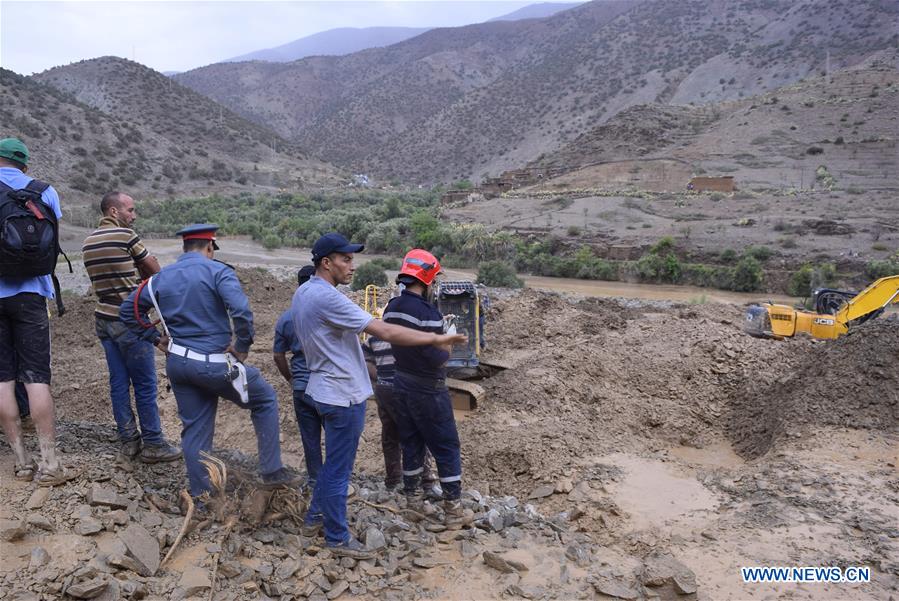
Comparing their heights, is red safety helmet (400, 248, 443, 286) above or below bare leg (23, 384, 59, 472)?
above

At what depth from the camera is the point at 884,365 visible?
7.39 meters

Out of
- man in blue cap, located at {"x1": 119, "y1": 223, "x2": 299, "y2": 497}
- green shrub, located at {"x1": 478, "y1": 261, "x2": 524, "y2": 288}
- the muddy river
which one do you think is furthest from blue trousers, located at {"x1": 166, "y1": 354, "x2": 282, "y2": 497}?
the muddy river

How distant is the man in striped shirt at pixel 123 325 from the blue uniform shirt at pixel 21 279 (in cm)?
36

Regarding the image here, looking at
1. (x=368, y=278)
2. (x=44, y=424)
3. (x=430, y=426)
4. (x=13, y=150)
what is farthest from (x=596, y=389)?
(x=368, y=278)

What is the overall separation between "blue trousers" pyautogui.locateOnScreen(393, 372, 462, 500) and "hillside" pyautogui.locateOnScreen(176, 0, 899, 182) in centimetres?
6454

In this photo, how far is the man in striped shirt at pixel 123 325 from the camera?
4.63 m

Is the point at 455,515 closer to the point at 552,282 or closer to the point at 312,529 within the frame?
the point at 312,529

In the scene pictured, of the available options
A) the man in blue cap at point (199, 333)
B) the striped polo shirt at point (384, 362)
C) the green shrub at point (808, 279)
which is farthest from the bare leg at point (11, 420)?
the green shrub at point (808, 279)

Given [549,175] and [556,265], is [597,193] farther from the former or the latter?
[556,265]

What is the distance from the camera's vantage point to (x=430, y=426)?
14.9 ft

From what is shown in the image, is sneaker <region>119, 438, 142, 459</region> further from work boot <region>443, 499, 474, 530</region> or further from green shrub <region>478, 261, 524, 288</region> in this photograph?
green shrub <region>478, 261, 524, 288</region>

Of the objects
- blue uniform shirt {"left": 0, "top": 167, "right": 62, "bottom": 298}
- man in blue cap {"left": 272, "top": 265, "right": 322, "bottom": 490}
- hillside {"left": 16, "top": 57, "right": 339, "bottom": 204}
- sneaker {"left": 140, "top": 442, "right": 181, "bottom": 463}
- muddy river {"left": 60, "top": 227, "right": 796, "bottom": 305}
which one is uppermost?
hillside {"left": 16, "top": 57, "right": 339, "bottom": 204}

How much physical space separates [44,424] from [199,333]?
118cm

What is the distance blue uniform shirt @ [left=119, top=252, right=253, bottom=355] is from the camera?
154 inches
